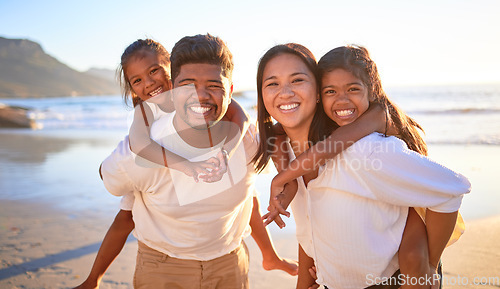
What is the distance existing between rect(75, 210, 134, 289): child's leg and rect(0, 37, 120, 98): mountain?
76845mm

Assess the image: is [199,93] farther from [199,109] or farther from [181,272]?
[181,272]

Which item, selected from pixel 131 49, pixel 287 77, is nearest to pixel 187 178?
pixel 287 77

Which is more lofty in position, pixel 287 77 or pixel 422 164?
pixel 287 77

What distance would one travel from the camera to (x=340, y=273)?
2062 mm

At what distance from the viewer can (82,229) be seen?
4777mm

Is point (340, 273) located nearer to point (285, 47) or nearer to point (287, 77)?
point (287, 77)

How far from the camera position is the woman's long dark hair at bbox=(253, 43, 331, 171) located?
232 cm

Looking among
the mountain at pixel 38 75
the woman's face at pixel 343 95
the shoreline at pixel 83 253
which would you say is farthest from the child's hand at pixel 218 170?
the mountain at pixel 38 75

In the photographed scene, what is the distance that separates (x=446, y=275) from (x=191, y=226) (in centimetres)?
267

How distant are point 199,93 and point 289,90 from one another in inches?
22.1

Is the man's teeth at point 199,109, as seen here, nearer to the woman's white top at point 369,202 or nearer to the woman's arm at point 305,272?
the woman's white top at point 369,202

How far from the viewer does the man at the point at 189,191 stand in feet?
7.40

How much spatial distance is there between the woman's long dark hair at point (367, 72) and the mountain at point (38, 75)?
77.9 metres

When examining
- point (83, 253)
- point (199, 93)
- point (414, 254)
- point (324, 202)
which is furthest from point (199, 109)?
point (83, 253)
